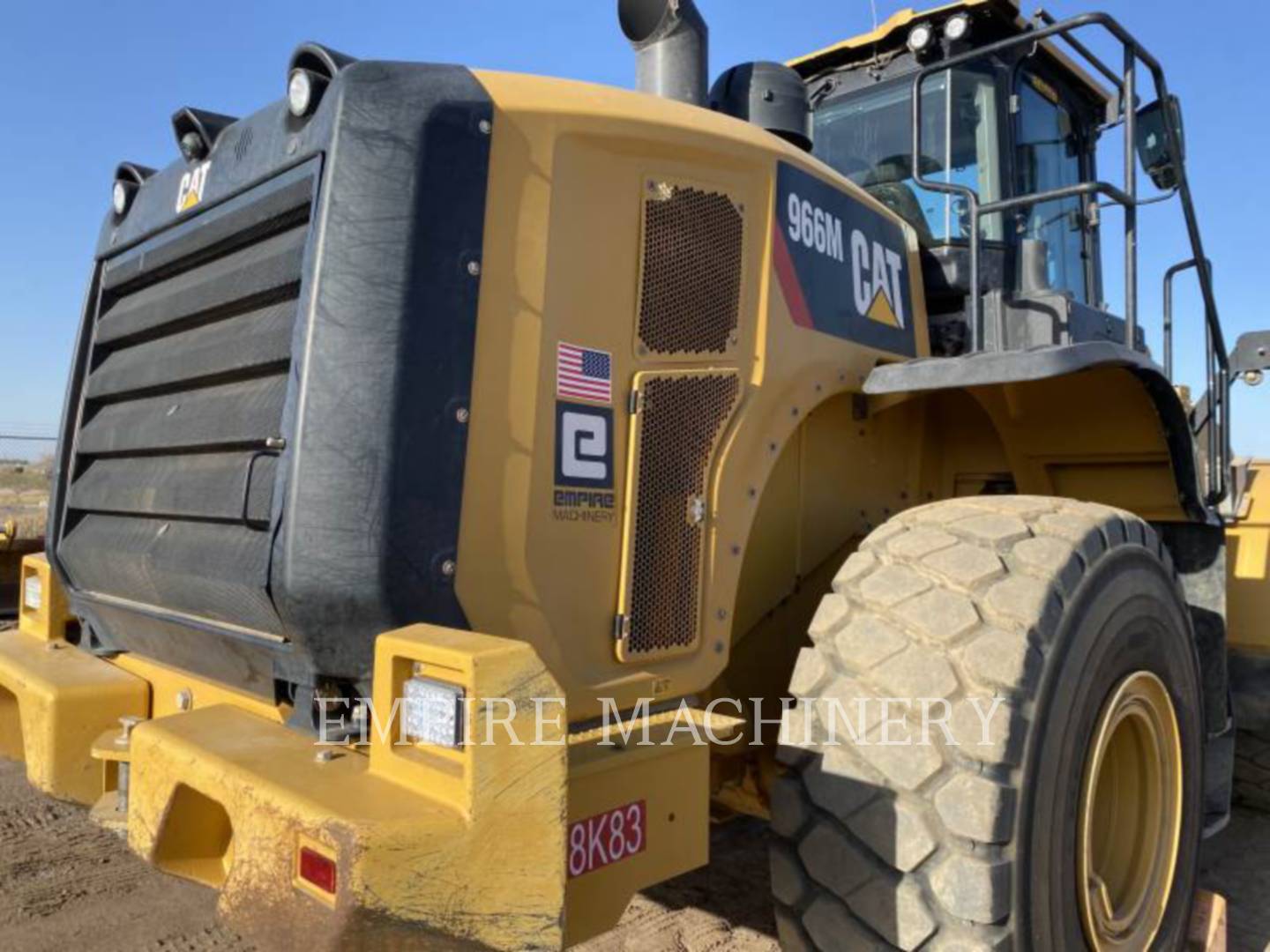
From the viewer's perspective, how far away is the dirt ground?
3.02 metres

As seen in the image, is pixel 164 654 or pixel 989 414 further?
pixel 989 414

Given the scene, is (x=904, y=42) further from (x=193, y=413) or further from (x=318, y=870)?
(x=318, y=870)

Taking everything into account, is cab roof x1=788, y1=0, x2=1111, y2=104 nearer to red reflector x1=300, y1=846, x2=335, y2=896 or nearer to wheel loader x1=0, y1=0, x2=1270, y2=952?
wheel loader x1=0, y1=0, x2=1270, y2=952

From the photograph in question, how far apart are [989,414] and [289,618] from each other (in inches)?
95.8

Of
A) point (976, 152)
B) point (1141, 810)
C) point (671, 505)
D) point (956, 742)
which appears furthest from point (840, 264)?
point (1141, 810)

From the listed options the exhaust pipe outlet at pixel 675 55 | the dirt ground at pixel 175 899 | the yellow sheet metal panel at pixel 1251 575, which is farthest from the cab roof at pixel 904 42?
the dirt ground at pixel 175 899

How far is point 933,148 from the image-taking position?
12.5 ft

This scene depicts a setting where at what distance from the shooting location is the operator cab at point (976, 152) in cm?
358

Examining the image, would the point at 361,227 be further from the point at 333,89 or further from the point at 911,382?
the point at 911,382

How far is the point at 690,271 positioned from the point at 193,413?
1243 mm

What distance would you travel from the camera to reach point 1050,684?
221cm

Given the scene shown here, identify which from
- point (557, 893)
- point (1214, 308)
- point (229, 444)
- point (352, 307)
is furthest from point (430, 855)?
point (1214, 308)
